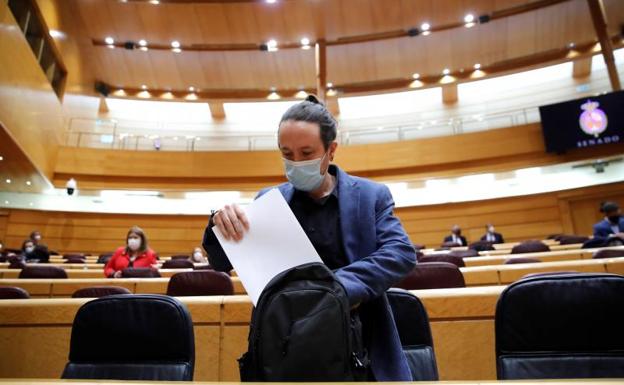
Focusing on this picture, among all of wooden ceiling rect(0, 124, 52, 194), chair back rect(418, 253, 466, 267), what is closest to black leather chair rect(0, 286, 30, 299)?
chair back rect(418, 253, 466, 267)

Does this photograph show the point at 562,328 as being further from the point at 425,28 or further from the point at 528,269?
the point at 425,28

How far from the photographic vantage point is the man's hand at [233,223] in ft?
3.57

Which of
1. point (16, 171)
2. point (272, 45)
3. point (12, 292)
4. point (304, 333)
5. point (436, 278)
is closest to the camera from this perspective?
point (304, 333)

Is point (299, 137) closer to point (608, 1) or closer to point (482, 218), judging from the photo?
point (482, 218)

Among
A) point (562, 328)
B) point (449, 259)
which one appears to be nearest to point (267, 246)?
point (562, 328)

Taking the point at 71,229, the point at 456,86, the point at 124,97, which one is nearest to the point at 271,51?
the point at 124,97

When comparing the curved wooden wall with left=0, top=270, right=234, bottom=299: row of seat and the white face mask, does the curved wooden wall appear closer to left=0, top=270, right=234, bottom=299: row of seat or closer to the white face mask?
the white face mask

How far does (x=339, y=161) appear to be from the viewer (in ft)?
38.7

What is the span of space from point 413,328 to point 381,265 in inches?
22.8

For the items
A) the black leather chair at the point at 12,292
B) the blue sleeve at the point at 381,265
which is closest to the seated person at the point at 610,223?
the blue sleeve at the point at 381,265

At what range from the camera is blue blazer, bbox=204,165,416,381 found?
100 centimetres

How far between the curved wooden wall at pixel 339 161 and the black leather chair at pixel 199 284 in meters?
9.04

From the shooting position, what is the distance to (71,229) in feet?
39.0

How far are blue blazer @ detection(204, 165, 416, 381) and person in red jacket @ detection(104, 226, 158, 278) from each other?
4042 millimetres
